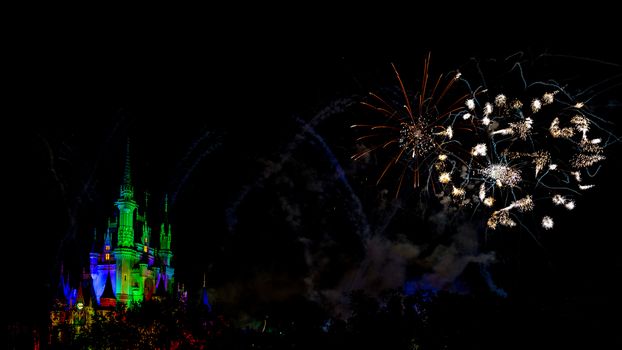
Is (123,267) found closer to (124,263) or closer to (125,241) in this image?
(124,263)

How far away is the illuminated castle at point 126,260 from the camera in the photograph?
236ft

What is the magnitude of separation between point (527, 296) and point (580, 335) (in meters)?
6.23

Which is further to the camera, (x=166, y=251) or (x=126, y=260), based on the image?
(x=166, y=251)

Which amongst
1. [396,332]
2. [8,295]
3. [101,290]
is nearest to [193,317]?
[8,295]

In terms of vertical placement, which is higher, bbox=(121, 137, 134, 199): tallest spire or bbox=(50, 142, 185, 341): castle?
bbox=(121, 137, 134, 199): tallest spire

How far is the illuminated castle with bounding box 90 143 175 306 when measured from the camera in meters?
71.8

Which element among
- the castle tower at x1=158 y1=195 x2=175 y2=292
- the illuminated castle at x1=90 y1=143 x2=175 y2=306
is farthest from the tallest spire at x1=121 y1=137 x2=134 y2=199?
the castle tower at x1=158 y1=195 x2=175 y2=292

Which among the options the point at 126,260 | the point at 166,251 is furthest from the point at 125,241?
the point at 166,251

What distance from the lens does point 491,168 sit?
23.4 m

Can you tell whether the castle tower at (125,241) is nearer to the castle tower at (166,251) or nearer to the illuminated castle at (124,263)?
the illuminated castle at (124,263)

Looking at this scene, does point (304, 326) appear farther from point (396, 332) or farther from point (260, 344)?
point (396, 332)

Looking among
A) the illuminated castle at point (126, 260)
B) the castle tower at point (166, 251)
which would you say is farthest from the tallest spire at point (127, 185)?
the castle tower at point (166, 251)

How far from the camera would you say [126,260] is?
72.5 m

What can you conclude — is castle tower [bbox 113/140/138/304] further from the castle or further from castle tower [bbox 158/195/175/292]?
castle tower [bbox 158/195/175/292]
